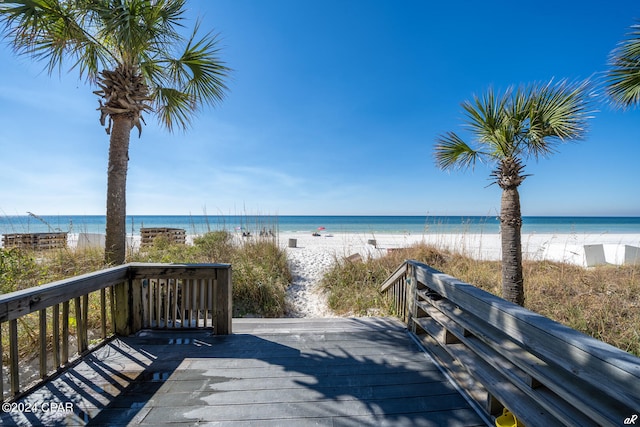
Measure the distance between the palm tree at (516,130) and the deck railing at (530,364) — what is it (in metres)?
1.73

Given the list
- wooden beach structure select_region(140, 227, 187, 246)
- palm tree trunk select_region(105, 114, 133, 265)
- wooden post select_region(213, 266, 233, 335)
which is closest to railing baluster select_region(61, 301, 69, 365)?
wooden post select_region(213, 266, 233, 335)

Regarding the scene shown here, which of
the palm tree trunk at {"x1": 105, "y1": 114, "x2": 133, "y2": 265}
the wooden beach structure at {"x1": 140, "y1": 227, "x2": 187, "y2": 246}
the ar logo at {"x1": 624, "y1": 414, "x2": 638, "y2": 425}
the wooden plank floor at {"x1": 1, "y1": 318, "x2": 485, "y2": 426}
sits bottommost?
the wooden plank floor at {"x1": 1, "y1": 318, "x2": 485, "y2": 426}

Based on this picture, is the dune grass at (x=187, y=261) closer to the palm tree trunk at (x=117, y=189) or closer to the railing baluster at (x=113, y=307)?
the palm tree trunk at (x=117, y=189)

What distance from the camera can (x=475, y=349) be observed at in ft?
5.37

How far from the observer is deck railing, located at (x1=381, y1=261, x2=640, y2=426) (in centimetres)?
89

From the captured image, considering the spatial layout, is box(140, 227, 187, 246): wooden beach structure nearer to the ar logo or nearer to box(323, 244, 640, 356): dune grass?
box(323, 244, 640, 356): dune grass

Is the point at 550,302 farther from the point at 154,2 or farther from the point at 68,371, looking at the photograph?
the point at 154,2

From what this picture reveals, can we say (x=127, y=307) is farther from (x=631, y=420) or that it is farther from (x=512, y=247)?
(x=512, y=247)

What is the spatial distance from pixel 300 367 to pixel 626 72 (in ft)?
19.8

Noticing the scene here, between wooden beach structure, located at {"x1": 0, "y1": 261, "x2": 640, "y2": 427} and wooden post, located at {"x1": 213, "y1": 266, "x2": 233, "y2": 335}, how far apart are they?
0.01 meters

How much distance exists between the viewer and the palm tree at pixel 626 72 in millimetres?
3438

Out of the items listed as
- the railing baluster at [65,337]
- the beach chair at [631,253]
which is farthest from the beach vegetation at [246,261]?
the beach chair at [631,253]

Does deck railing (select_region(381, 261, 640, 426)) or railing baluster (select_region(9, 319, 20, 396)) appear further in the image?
railing baluster (select_region(9, 319, 20, 396))

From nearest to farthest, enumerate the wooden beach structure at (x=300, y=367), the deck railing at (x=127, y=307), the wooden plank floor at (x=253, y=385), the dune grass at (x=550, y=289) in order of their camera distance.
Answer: the wooden beach structure at (x=300, y=367), the wooden plank floor at (x=253, y=385), the deck railing at (x=127, y=307), the dune grass at (x=550, y=289)
